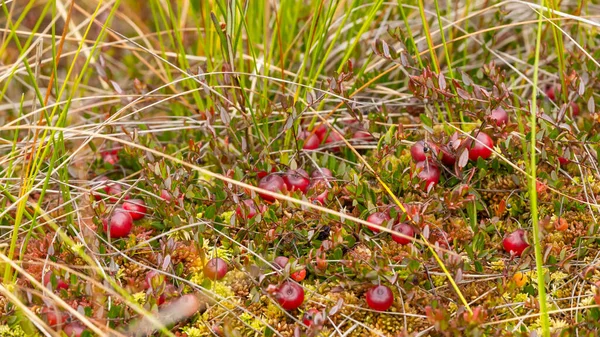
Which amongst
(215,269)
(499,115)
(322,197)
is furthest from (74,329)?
(499,115)

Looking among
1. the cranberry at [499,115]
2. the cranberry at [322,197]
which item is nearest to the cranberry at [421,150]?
the cranberry at [499,115]

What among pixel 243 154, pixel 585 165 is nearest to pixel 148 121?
pixel 243 154

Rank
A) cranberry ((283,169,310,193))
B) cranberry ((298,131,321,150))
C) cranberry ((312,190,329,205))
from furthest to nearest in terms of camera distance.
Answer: cranberry ((298,131,321,150)) < cranberry ((283,169,310,193)) < cranberry ((312,190,329,205))

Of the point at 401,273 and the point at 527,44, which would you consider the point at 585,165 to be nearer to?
the point at 401,273

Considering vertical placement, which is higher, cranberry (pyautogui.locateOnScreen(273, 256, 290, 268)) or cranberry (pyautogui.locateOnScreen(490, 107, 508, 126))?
cranberry (pyautogui.locateOnScreen(490, 107, 508, 126))

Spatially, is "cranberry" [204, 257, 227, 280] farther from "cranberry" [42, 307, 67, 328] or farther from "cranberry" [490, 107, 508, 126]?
"cranberry" [490, 107, 508, 126]

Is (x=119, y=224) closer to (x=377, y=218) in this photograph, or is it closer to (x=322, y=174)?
(x=322, y=174)

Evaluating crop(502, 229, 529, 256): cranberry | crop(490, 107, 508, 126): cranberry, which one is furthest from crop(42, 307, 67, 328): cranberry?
crop(490, 107, 508, 126): cranberry
